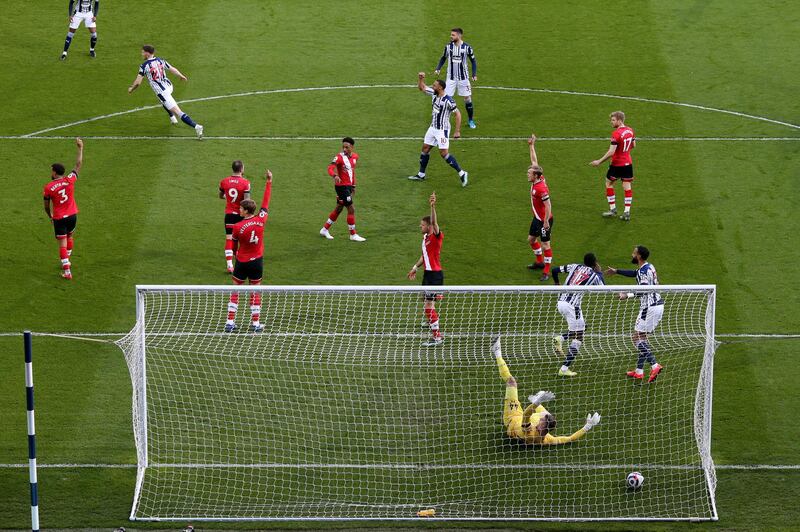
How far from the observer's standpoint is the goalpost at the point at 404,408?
16031 millimetres

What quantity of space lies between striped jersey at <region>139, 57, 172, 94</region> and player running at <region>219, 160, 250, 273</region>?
228 inches

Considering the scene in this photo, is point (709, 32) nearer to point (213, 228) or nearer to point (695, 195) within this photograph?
point (695, 195)

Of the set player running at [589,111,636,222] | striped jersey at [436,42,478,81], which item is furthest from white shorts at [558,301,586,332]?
striped jersey at [436,42,478,81]

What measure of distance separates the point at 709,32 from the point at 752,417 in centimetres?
1532

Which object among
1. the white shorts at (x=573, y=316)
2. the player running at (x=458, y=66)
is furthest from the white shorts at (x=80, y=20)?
the white shorts at (x=573, y=316)

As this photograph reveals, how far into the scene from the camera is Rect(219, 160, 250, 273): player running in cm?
2070

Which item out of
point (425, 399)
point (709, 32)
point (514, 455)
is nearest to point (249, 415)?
point (425, 399)

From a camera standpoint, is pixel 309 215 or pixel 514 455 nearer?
pixel 514 455

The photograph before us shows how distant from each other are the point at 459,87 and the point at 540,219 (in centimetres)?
636

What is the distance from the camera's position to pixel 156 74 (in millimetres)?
25891

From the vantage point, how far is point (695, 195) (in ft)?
78.1

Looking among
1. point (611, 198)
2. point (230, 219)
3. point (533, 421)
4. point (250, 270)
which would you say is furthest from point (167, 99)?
point (533, 421)

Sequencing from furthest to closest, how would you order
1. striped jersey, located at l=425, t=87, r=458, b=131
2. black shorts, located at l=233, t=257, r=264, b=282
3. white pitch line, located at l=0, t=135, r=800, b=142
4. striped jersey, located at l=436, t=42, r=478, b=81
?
1. striped jersey, located at l=436, t=42, r=478, b=81
2. white pitch line, located at l=0, t=135, r=800, b=142
3. striped jersey, located at l=425, t=87, r=458, b=131
4. black shorts, located at l=233, t=257, r=264, b=282

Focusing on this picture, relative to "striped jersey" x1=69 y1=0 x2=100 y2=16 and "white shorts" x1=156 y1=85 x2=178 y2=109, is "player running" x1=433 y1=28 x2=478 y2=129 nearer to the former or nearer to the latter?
"white shorts" x1=156 y1=85 x2=178 y2=109
